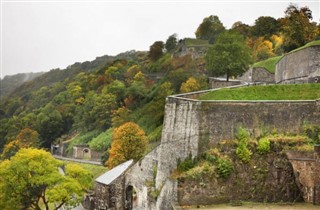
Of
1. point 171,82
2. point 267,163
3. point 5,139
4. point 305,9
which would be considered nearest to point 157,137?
point 171,82

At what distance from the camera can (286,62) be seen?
3641 centimetres

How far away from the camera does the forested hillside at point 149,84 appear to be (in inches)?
1709

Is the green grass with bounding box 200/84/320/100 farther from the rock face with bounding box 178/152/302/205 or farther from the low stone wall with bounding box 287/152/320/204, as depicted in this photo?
the low stone wall with bounding box 287/152/320/204

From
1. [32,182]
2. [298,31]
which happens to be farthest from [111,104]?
[32,182]

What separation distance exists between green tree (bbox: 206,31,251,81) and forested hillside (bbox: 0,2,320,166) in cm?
9

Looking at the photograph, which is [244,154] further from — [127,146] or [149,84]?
[149,84]

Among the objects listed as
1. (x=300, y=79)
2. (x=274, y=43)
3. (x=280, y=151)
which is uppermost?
(x=274, y=43)

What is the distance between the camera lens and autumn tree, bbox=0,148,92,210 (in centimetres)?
2975

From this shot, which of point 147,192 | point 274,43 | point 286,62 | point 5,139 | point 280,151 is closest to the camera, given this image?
point 280,151

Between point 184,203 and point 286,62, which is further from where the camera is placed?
point 286,62

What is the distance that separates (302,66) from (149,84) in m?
A: 41.6

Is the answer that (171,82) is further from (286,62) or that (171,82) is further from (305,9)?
(286,62)

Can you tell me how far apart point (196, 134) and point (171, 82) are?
113ft

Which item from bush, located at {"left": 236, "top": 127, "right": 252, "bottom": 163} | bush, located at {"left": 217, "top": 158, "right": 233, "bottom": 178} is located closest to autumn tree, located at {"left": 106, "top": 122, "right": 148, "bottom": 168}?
bush, located at {"left": 236, "top": 127, "right": 252, "bottom": 163}
